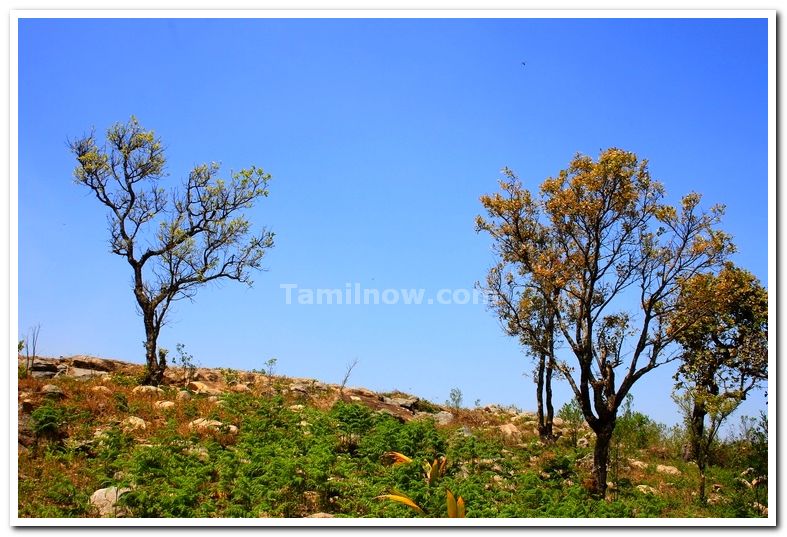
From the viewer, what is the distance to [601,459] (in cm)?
1698

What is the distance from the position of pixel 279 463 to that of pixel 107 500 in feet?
11.0

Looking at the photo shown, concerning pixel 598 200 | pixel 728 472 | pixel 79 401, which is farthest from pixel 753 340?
pixel 79 401

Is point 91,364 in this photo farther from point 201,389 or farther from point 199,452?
point 199,452

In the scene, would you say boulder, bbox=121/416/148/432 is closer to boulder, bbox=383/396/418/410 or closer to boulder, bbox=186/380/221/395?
boulder, bbox=186/380/221/395

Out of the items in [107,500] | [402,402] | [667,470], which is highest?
[402,402]

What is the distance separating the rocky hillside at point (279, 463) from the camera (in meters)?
12.9

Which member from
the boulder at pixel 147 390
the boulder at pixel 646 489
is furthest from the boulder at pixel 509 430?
the boulder at pixel 147 390

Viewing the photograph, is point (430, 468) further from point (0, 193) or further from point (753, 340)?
point (753, 340)

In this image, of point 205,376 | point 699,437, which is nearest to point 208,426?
point 205,376

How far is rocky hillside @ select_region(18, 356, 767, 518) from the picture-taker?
12867 mm

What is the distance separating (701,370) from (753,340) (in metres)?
2.02

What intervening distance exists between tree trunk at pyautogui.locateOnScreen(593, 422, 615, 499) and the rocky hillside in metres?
0.46

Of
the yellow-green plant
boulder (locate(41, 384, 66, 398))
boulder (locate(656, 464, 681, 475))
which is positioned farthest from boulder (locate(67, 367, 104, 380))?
boulder (locate(656, 464, 681, 475))

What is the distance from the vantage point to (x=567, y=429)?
2733 centimetres
